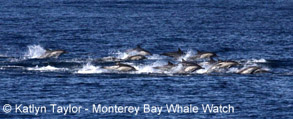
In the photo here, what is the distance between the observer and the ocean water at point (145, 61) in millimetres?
59094

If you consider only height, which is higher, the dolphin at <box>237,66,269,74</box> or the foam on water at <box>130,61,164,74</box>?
the foam on water at <box>130,61,164,74</box>

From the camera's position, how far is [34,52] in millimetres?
83438

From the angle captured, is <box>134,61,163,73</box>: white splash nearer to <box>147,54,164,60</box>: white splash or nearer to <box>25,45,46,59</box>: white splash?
<box>147,54,164,60</box>: white splash

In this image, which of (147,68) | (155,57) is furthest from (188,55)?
(147,68)

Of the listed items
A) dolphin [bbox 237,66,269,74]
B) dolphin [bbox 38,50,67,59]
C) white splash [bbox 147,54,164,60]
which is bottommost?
dolphin [bbox 237,66,269,74]

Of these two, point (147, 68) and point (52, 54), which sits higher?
point (52, 54)

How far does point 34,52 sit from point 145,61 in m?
11.8

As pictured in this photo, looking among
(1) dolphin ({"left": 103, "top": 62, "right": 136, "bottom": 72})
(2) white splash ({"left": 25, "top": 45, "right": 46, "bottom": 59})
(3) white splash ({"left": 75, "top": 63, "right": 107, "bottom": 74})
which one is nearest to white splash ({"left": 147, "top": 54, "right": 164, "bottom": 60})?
(3) white splash ({"left": 75, "top": 63, "right": 107, "bottom": 74})

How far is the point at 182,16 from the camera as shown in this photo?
140 m

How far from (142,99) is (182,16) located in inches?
3192

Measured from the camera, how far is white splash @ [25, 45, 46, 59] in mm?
80881

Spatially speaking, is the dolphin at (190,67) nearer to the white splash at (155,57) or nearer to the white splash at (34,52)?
the white splash at (155,57)

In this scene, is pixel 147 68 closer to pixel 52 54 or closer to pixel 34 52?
pixel 52 54

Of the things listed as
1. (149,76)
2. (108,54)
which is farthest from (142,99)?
(108,54)
